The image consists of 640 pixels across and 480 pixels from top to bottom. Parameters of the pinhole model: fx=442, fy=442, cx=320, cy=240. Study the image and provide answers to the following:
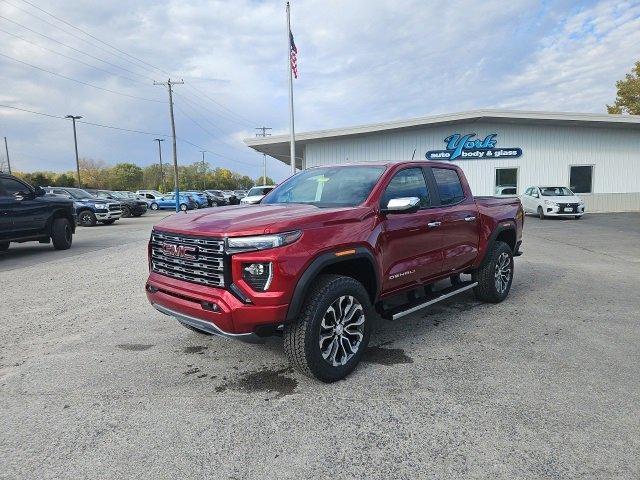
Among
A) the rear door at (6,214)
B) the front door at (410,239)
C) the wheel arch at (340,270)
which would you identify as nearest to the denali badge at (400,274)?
the front door at (410,239)

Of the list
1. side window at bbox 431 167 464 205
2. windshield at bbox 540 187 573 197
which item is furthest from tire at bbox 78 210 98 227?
windshield at bbox 540 187 573 197

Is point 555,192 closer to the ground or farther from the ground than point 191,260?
farther from the ground

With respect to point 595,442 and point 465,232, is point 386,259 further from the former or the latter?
point 595,442

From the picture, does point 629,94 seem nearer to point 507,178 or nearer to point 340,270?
point 507,178

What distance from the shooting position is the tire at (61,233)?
37.2ft

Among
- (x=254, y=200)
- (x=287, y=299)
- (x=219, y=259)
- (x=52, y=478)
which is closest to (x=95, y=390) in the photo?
(x=52, y=478)

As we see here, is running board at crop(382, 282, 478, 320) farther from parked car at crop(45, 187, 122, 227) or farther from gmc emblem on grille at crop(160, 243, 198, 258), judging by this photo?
parked car at crop(45, 187, 122, 227)

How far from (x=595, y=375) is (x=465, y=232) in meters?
2.03

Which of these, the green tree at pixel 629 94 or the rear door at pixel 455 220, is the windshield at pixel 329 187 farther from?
the green tree at pixel 629 94

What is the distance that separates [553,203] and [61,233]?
62.4 ft

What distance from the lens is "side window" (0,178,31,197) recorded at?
33.7 feet

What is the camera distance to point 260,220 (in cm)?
339

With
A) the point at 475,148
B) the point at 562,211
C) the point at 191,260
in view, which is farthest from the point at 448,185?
the point at 475,148

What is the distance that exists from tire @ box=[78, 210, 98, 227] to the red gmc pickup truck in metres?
18.3
